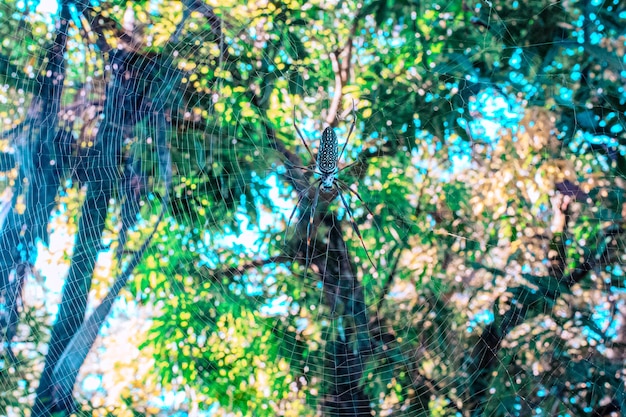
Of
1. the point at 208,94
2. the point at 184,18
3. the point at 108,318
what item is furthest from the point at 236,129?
the point at 108,318

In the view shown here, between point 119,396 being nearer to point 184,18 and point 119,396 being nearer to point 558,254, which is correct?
point 184,18

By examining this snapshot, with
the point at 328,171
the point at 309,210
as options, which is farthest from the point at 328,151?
the point at 309,210

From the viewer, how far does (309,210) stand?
2035 mm

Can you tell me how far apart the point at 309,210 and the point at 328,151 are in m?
0.36

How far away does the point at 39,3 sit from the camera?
1.94m

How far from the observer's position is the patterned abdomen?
1.72 meters

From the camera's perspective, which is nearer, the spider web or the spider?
the spider

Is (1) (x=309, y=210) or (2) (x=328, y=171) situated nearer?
(2) (x=328, y=171)

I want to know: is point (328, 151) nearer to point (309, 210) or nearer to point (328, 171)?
point (328, 171)

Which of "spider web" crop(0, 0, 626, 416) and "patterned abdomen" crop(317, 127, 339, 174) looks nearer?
"patterned abdomen" crop(317, 127, 339, 174)

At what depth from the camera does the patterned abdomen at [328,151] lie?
67.6 inches

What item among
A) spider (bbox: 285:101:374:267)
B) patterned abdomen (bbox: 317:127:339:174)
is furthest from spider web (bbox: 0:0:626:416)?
patterned abdomen (bbox: 317:127:339:174)

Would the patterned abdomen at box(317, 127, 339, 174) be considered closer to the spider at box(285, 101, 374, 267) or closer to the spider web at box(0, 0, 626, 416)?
the spider at box(285, 101, 374, 267)

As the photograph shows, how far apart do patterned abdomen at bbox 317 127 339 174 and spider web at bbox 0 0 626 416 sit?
0.17 m
